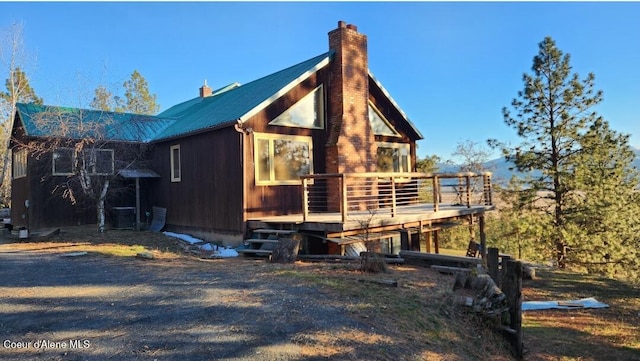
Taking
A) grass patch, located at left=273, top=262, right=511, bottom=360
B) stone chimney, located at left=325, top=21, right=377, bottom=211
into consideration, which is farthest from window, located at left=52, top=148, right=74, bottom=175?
grass patch, located at left=273, top=262, right=511, bottom=360

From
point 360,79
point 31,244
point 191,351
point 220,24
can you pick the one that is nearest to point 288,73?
point 360,79

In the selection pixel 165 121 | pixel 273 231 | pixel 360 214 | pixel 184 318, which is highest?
pixel 165 121

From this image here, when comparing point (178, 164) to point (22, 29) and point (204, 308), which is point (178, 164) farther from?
point (22, 29)

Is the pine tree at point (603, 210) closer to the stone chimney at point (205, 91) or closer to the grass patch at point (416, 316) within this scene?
the grass patch at point (416, 316)

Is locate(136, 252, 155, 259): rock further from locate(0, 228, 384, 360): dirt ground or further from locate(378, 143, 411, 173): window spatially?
locate(378, 143, 411, 173): window

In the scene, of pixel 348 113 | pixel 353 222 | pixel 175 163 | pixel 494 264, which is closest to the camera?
pixel 494 264

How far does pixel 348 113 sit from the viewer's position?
12.5 metres

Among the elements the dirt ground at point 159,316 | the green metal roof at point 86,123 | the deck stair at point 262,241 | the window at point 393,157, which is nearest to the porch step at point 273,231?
the deck stair at point 262,241

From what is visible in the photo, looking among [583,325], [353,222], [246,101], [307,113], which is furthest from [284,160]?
[583,325]

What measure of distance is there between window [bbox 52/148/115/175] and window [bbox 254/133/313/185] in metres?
5.52

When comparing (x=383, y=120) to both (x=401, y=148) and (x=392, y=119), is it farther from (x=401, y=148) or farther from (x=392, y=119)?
(x=401, y=148)

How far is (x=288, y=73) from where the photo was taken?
44.6 feet

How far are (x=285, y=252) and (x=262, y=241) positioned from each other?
120cm

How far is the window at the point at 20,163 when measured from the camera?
1409cm
